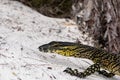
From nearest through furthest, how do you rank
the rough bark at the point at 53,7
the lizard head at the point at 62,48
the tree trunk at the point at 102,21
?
the lizard head at the point at 62,48 → the tree trunk at the point at 102,21 → the rough bark at the point at 53,7

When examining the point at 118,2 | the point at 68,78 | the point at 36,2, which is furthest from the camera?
the point at 36,2

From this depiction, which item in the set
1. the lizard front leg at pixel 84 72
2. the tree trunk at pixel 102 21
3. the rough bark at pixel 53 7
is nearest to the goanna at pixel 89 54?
the lizard front leg at pixel 84 72

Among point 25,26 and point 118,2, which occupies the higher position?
point 118,2

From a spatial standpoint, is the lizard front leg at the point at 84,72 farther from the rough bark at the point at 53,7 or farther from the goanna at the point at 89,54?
the rough bark at the point at 53,7

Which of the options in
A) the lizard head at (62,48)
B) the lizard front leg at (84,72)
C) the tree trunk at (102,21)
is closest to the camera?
the lizard front leg at (84,72)

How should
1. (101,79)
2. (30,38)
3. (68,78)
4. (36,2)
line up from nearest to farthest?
1. (68,78)
2. (101,79)
3. (30,38)
4. (36,2)

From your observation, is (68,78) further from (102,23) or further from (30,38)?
(102,23)

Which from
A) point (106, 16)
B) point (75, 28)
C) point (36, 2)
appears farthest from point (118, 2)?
point (36, 2)

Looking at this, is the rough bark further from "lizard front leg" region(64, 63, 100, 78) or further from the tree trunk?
"lizard front leg" region(64, 63, 100, 78)

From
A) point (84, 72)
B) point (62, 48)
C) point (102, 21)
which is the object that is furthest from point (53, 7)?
point (84, 72)
